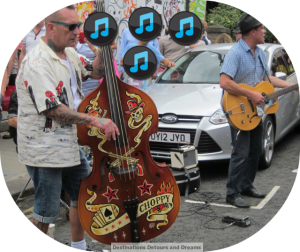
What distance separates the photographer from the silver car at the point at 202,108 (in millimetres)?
4672

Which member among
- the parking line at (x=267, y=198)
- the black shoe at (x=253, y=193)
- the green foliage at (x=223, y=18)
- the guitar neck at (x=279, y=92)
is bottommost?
the parking line at (x=267, y=198)

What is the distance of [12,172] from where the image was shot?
4785mm

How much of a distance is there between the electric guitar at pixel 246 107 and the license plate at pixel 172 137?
0.91 m

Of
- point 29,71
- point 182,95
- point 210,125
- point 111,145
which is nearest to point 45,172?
point 111,145

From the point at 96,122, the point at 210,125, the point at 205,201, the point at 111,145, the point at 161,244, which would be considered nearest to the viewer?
the point at 96,122

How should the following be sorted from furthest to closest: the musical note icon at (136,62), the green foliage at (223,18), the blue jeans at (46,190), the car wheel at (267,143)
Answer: the green foliage at (223,18) < the car wheel at (267,143) < the musical note icon at (136,62) < the blue jeans at (46,190)

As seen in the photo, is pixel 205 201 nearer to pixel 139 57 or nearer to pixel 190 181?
pixel 190 181

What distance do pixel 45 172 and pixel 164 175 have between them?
2.56 ft

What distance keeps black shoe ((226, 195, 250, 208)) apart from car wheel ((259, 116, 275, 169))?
3.77 ft

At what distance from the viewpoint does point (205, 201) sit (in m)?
4.12

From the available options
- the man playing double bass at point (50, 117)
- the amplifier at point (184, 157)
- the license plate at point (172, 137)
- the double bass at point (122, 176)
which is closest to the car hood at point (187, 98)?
the license plate at point (172, 137)

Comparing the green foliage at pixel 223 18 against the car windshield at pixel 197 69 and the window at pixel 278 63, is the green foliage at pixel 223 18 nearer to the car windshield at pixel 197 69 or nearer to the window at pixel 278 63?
the window at pixel 278 63

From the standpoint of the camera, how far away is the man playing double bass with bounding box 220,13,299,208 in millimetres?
3791

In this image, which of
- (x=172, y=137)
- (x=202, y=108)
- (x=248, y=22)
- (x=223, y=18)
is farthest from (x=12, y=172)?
(x=223, y=18)
